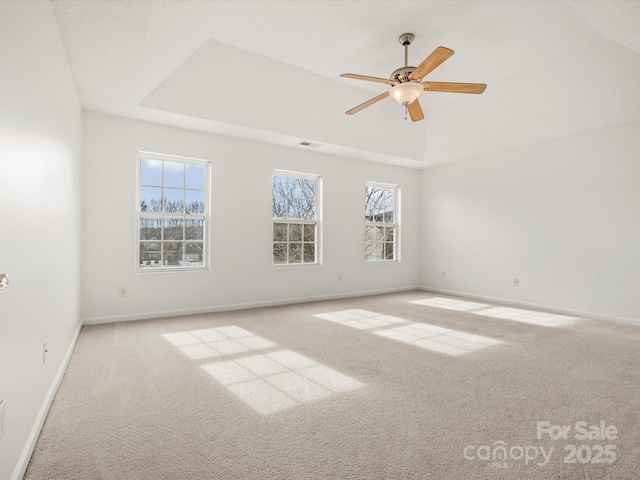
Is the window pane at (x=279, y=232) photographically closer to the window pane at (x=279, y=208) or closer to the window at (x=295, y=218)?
the window at (x=295, y=218)

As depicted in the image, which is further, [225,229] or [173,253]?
[225,229]

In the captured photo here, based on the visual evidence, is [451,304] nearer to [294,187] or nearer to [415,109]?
[294,187]

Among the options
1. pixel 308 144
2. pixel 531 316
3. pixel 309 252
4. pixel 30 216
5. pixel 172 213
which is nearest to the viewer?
pixel 30 216

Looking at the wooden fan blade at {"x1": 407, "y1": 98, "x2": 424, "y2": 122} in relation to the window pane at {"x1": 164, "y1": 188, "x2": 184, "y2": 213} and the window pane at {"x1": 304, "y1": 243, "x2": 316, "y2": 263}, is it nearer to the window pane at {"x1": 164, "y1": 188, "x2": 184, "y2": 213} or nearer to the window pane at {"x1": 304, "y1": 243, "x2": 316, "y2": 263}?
the window pane at {"x1": 304, "y1": 243, "x2": 316, "y2": 263}

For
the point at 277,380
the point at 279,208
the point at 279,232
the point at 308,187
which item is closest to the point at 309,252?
the point at 279,232

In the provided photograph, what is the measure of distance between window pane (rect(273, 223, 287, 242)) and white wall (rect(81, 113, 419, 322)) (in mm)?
208

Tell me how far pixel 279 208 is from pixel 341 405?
3.81m

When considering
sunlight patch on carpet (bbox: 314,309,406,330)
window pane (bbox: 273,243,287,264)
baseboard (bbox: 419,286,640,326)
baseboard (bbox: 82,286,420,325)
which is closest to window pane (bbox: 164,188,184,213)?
baseboard (bbox: 82,286,420,325)

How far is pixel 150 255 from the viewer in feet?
14.8

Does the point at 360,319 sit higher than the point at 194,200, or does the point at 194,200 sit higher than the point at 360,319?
the point at 194,200

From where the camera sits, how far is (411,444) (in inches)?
70.1

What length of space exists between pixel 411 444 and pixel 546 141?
16.8ft

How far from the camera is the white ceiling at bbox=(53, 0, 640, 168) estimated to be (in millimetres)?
2795

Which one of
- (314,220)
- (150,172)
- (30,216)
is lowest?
(30,216)
